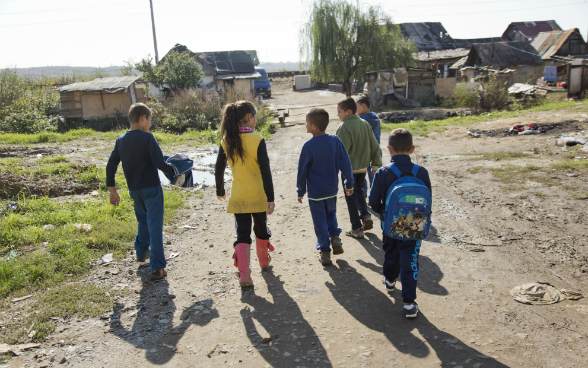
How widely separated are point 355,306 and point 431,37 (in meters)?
53.7

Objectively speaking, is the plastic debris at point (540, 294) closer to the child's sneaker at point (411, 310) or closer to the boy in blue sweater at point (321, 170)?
the child's sneaker at point (411, 310)

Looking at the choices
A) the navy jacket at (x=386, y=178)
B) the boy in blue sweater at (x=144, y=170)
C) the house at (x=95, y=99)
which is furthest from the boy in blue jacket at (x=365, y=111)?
the house at (x=95, y=99)

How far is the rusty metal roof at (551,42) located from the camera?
40.1 m

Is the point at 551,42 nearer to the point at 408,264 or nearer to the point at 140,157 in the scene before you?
the point at 408,264

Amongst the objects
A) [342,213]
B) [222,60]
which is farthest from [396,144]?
[222,60]

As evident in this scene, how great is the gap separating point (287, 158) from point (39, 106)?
1628 centimetres

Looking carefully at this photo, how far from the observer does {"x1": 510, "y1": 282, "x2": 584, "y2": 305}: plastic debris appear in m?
3.20

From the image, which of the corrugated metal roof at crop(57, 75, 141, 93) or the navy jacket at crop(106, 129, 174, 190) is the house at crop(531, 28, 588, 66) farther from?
the navy jacket at crop(106, 129, 174, 190)

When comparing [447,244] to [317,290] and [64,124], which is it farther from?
[64,124]

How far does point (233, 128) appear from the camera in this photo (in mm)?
3562

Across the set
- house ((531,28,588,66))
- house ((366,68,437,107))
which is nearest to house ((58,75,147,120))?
house ((366,68,437,107))

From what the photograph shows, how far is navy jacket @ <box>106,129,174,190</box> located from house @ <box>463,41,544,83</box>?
1404 inches

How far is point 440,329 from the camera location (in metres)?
2.91

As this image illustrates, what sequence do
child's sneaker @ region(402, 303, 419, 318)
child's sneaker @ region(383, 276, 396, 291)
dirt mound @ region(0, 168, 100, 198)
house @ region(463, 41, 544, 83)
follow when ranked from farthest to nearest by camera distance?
house @ region(463, 41, 544, 83)
dirt mound @ region(0, 168, 100, 198)
child's sneaker @ region(383, 276, 396, 291)
child's sneaker @ region(402, 303, 419, 318)
